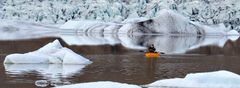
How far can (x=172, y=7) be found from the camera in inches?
4943

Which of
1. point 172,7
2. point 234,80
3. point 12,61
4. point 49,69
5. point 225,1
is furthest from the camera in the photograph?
point 225,1

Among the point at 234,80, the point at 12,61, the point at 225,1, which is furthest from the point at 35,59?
the point at 225,1

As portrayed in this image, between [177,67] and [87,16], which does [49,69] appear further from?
[87,16]

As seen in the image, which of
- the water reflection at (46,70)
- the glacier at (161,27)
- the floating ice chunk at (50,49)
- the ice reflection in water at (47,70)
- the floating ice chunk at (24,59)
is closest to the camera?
the ice reflection in water at (47,70)

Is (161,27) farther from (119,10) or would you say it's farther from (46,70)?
(46,70)

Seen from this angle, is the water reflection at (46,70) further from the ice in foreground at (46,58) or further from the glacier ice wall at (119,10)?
the glacier ice wall at (119,10)

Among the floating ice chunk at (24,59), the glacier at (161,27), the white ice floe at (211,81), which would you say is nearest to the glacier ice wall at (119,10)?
the glacier at (161,27)

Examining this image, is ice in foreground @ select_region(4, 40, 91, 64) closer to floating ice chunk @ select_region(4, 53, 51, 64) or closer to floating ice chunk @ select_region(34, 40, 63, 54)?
floating ice chunk @ select_region(4, 53, 51, 64)

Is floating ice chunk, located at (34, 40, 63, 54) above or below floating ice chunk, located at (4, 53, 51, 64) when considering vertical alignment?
above

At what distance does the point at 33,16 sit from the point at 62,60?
359 ft

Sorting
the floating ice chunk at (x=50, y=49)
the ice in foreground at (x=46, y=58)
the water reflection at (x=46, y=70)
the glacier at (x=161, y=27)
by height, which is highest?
the floating ice chunk at (x=50, y=49)

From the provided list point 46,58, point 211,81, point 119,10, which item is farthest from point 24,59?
point 119,10

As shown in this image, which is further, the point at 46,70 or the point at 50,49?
the point at 50,49

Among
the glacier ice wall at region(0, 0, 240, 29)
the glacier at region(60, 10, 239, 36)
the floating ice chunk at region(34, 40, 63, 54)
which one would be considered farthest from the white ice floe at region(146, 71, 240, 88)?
the glacier ice wall at region(0, 0, 240, 29)
